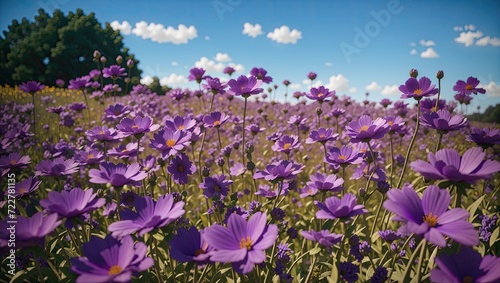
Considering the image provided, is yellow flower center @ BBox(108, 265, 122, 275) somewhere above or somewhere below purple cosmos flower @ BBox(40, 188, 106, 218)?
below

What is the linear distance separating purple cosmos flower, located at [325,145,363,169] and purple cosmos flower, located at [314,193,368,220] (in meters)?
0.55

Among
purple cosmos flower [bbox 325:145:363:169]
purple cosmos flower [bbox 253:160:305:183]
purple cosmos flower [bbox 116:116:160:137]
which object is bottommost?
purple cosmos flower [bbox 253:160:305:183]

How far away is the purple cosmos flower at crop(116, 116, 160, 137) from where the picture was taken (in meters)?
1.90

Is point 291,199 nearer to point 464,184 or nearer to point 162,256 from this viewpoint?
point 162,256

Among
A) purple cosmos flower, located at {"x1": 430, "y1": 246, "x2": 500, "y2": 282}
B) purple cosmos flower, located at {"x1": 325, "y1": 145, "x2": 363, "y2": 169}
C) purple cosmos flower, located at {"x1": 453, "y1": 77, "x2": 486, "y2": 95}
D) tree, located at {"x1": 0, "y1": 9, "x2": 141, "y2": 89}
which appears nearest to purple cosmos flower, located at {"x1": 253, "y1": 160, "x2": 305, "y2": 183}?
purple cosmos flower, located at {"x1": 325, "y1": 145, "x2": 363, "y2": 169}

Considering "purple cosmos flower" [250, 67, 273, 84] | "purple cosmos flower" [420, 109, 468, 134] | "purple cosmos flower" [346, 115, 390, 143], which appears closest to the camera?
"purple cosmos flower" [420, 109, 468, 134]

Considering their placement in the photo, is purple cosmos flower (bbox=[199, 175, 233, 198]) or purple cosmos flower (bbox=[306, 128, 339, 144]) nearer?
purple cosmos flower (bbox=[199, 175, 233, 198])

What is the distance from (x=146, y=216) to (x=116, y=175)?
0.28 m

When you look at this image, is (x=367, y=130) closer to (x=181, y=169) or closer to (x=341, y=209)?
(x=341, y=209)

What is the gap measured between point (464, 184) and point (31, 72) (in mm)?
28995

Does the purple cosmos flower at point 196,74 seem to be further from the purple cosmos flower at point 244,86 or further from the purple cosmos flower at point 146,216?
the purple cosmos flower at point 146,216

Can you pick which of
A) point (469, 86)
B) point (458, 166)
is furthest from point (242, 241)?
point (469, 86)

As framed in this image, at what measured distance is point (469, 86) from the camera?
2.45 m

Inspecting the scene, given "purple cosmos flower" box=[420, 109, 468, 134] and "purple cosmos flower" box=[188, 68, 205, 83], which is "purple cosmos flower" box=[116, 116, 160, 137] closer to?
"purple cosmos flower" box=[188, 68, 205, 83]
